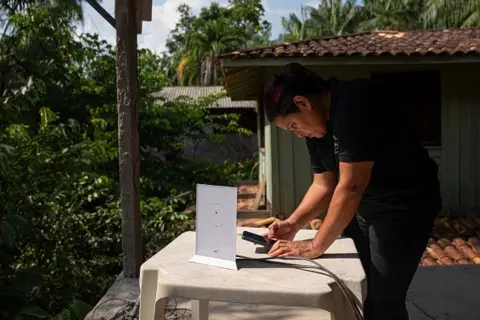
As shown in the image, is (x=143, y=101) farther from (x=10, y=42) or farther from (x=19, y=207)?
(x=19, y=207)

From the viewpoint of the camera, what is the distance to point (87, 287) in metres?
4.36

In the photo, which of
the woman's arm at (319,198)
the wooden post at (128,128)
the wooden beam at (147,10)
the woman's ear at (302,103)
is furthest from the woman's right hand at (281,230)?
the wooden beam at (147,10)

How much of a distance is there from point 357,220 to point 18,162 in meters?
2.67

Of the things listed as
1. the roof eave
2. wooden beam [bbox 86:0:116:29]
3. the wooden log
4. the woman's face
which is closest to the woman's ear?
the woman's face

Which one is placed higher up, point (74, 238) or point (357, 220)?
point (357, 220)

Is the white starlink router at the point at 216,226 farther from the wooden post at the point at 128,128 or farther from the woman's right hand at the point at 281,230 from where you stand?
the wooden post at the point at 128,128

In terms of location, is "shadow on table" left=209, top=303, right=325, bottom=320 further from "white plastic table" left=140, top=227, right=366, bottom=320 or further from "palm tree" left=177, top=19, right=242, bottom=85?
"palm tree" left=177, top=19, right=242, bottom=85

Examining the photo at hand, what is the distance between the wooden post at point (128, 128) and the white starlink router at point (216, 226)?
151cm

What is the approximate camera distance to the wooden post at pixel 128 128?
132 inches

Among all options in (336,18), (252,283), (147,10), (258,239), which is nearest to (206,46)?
(336,18)

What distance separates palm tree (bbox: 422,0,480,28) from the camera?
2883 centimetres

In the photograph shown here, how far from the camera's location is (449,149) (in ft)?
26.2

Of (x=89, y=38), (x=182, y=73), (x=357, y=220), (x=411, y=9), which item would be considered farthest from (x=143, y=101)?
(x=411, y=9)

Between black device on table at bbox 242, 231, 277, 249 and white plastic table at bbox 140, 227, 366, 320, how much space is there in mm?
65
